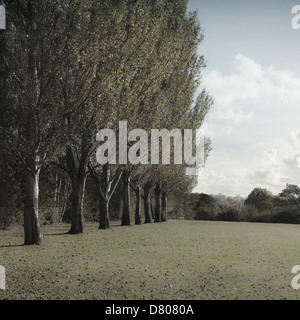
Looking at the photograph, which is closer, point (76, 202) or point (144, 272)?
point (144, 272)

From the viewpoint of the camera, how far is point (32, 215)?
53.6 ft

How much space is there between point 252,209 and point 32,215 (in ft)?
141

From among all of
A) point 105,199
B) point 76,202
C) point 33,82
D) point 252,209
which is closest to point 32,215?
point 76,202

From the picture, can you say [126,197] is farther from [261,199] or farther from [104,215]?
[261,199]

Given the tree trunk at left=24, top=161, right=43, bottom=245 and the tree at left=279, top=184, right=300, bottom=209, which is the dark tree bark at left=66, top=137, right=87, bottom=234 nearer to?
the tree trunk at left=24, top=161, right=43, bottom=245

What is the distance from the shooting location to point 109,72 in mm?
18562

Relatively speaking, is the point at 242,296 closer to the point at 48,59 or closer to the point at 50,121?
the point at 50,121

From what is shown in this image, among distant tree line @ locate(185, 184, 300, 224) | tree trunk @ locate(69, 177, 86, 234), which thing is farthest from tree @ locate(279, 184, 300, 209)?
tree trunk @ locate(69, 177, 86, 234)

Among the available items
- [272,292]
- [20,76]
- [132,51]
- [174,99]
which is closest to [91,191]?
[174,99]

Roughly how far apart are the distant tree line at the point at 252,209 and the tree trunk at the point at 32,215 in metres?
41.7

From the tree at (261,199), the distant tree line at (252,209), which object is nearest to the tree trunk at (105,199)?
the distant tree line at (252,209)

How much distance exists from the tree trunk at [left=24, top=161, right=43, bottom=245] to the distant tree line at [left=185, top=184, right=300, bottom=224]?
137 feet

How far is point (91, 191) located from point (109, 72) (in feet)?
72.6

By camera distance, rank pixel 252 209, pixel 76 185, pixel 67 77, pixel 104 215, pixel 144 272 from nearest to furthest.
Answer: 1. pixel 144 272
2. pixel 67 77
3. pixel 76 185
4. pixel 104 215
5. pixel 252 209
